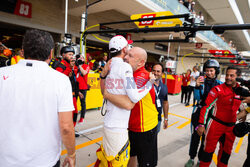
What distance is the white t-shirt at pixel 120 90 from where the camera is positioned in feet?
4.44

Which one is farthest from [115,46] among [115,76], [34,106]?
[34,106]

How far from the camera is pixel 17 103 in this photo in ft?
3.23

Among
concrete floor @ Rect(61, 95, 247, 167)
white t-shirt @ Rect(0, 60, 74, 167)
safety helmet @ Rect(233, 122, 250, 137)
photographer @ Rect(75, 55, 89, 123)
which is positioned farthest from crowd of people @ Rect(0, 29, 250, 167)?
photographer @ Rect(75, 55, 89, 123)

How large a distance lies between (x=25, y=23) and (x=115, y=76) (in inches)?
327

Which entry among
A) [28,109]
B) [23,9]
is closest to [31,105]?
[28,109]

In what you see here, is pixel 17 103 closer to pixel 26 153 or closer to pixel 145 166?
pixel 26 153

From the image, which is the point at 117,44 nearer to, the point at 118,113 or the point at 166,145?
the point at 118,113

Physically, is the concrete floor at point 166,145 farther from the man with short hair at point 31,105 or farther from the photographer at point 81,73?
the man with short hair at point 31,105

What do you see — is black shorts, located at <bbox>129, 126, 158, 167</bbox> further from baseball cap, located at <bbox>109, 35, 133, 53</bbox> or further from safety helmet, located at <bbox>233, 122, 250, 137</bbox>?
safety helmet, located at <bbox>233, 122, 250, 137</bbox>

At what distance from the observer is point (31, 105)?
100cm

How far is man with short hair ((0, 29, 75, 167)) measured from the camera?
99 centimetres

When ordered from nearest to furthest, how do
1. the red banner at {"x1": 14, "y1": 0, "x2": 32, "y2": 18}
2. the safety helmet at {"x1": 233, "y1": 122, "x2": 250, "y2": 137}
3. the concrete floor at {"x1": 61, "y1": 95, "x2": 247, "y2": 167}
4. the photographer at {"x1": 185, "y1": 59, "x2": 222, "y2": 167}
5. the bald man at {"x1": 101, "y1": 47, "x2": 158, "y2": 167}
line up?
the bald man at {"x1": 101, "y1": 47, "x2": 158, "y2": 167}
the safety helmet at {"x1": 233, "y1": 122, "x2": 250, "y2": 137}
the photographer at {"x1": 185, "y1": 59, "x2": 222, "y2": 167}
the concrete floor at {"x1": 61, "y1": 95, "x2": 247, "y2": 167}
the red banner at {"x1": 14, "y1": 0, "x2": 32, "y2": 18}

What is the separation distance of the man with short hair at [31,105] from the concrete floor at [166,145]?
1774 millimetres

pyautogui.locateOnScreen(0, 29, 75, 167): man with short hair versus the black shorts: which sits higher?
pyautogui.locateOnScreen(0, 29, 75, 167): man with short hair
